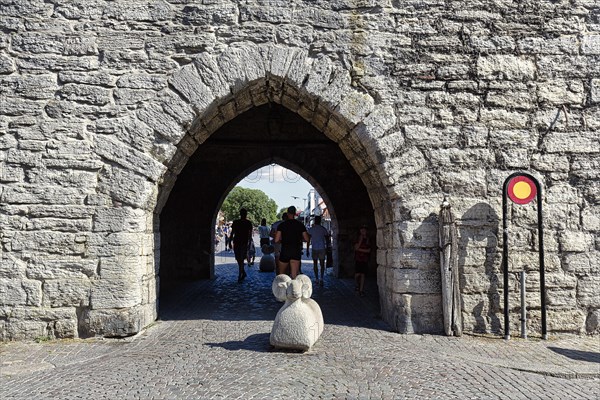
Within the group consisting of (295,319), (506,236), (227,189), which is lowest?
(295,319)

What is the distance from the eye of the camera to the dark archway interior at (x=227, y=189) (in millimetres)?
10656

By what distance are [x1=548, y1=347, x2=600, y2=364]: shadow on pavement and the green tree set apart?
159 ft

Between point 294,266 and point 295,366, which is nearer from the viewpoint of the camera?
point 295,366

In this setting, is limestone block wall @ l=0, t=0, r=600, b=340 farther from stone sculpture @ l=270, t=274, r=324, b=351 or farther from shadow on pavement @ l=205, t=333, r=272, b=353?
stone sculpture @ l=270, t=274, r=324, b=351

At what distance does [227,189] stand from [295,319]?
7.06m

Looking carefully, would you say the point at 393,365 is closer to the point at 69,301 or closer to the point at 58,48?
the point at 69,301

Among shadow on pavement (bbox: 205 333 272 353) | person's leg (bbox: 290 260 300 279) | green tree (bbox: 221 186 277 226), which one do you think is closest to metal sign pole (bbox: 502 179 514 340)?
shadow on pavement (bbox: 205 333 272 353)

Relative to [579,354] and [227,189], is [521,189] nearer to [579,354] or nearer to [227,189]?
[579,354]

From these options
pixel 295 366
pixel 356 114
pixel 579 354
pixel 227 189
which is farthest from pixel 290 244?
pixel 227 189

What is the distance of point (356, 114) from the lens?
5375 millimetres

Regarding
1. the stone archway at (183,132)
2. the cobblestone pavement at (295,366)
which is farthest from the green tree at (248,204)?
the cobblestone pavement at (295,366)

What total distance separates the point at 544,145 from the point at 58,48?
5.17m

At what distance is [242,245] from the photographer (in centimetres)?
1006

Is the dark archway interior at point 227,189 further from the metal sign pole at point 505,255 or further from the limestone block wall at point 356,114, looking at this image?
the metal sign pole at point 505,255
